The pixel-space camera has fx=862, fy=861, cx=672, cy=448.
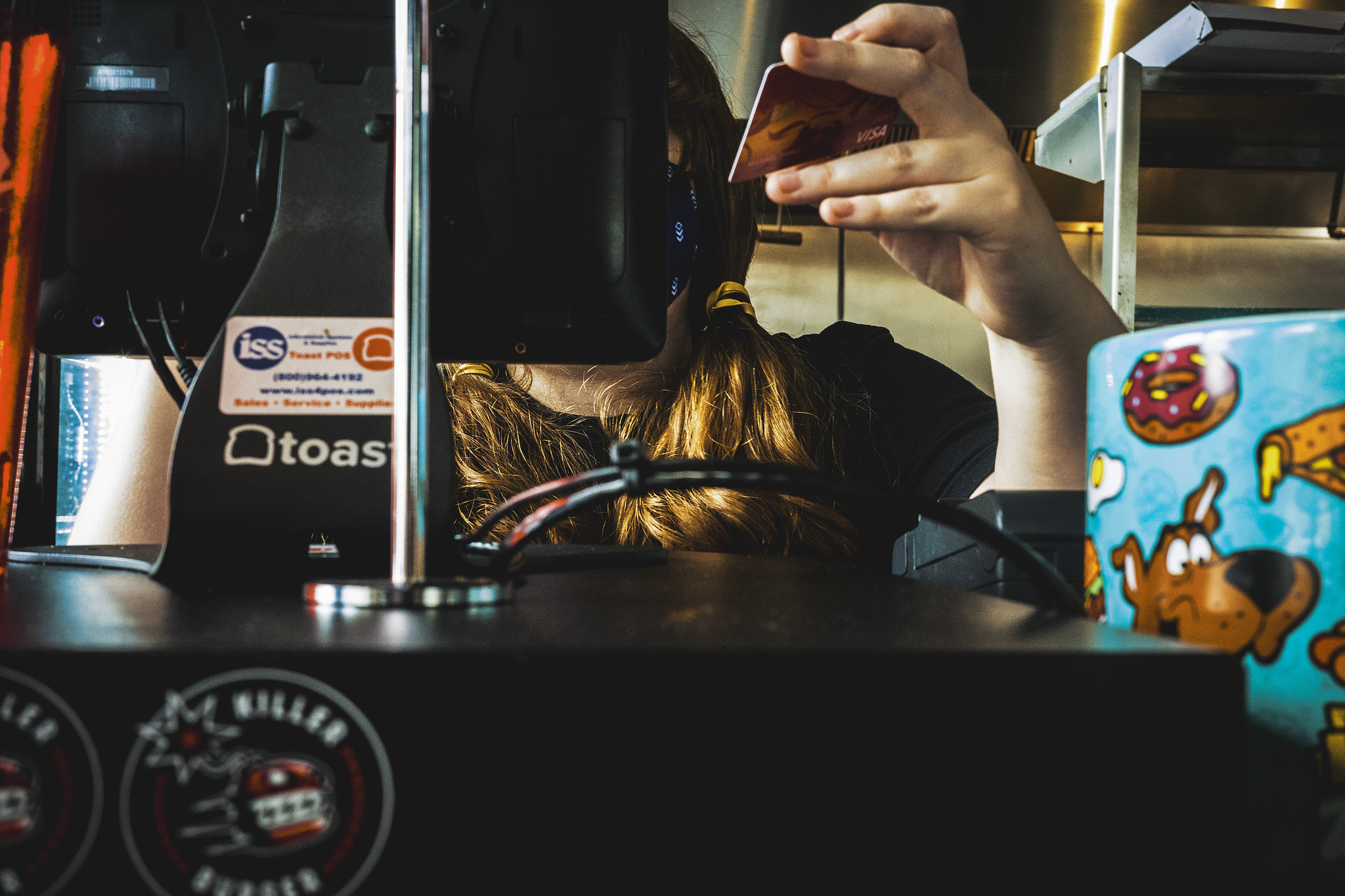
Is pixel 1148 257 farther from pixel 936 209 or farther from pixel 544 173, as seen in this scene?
pixel 544 173

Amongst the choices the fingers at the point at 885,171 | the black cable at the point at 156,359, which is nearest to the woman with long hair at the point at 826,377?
the fingers at the point at 885,171

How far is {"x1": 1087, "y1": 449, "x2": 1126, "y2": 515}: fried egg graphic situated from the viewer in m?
0.34

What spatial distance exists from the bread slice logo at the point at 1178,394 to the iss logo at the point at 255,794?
0.29 metres

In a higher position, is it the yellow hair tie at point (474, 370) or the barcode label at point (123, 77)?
the barcode label at point (123, 77)

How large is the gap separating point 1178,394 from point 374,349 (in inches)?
15.2

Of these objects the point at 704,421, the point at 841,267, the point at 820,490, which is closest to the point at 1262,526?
the point at 820,490

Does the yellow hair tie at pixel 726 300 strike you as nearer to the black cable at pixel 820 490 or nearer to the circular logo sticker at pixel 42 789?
the black cable at pixel 820 490

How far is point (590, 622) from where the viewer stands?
0.30 meters

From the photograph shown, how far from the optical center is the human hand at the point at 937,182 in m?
0.63

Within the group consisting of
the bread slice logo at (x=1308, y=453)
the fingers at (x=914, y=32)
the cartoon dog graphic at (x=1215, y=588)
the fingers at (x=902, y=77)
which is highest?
the fingers at (x=914, y=32)

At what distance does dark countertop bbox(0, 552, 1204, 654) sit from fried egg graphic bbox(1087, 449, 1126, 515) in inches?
2.1

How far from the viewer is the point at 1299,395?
11.4 inches

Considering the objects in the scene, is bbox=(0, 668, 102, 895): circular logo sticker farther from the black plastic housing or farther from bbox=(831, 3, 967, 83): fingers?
bbox=(831, 3, 967, 83): fingers

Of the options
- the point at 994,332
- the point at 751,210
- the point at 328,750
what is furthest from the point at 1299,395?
the point at 751,210
